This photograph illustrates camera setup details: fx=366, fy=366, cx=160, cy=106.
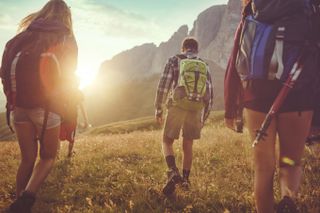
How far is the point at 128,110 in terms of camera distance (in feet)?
472

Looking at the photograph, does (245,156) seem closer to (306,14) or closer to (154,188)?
(154,188)

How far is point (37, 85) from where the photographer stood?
5.36m

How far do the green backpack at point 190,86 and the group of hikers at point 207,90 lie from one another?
2 cm

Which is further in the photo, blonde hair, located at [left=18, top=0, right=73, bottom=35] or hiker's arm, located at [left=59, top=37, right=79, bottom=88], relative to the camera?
blonde hair, located at [left=18, top=0, right=73, bottom=35]

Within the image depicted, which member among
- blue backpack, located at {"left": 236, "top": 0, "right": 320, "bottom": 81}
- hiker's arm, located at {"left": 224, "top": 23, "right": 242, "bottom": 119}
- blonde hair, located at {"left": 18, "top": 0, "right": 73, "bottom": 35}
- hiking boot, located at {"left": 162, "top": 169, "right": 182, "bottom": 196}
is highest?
blonde hair, located at {"left": 18, "top": 0, "right": 73, "bottom": 35}

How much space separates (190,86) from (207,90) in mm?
484

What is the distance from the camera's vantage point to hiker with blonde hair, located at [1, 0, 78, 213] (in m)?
5.34

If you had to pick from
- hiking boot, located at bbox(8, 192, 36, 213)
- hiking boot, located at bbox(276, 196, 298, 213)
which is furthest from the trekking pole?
hiking boot, located at bbox(8, 192, 36, 213)

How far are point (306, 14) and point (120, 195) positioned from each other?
15.7ft

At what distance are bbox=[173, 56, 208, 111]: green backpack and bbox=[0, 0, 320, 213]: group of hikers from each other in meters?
0.02

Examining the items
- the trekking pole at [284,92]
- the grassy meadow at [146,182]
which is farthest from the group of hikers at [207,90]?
the grassy meadow at [146,182]

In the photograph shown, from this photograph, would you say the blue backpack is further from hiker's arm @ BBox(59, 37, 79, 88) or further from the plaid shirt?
the plaid shirt

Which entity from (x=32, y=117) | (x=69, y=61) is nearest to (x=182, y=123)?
(x=69, y=61)

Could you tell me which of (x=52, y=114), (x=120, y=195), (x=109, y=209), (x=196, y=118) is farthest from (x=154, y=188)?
(x=52, y=114)
